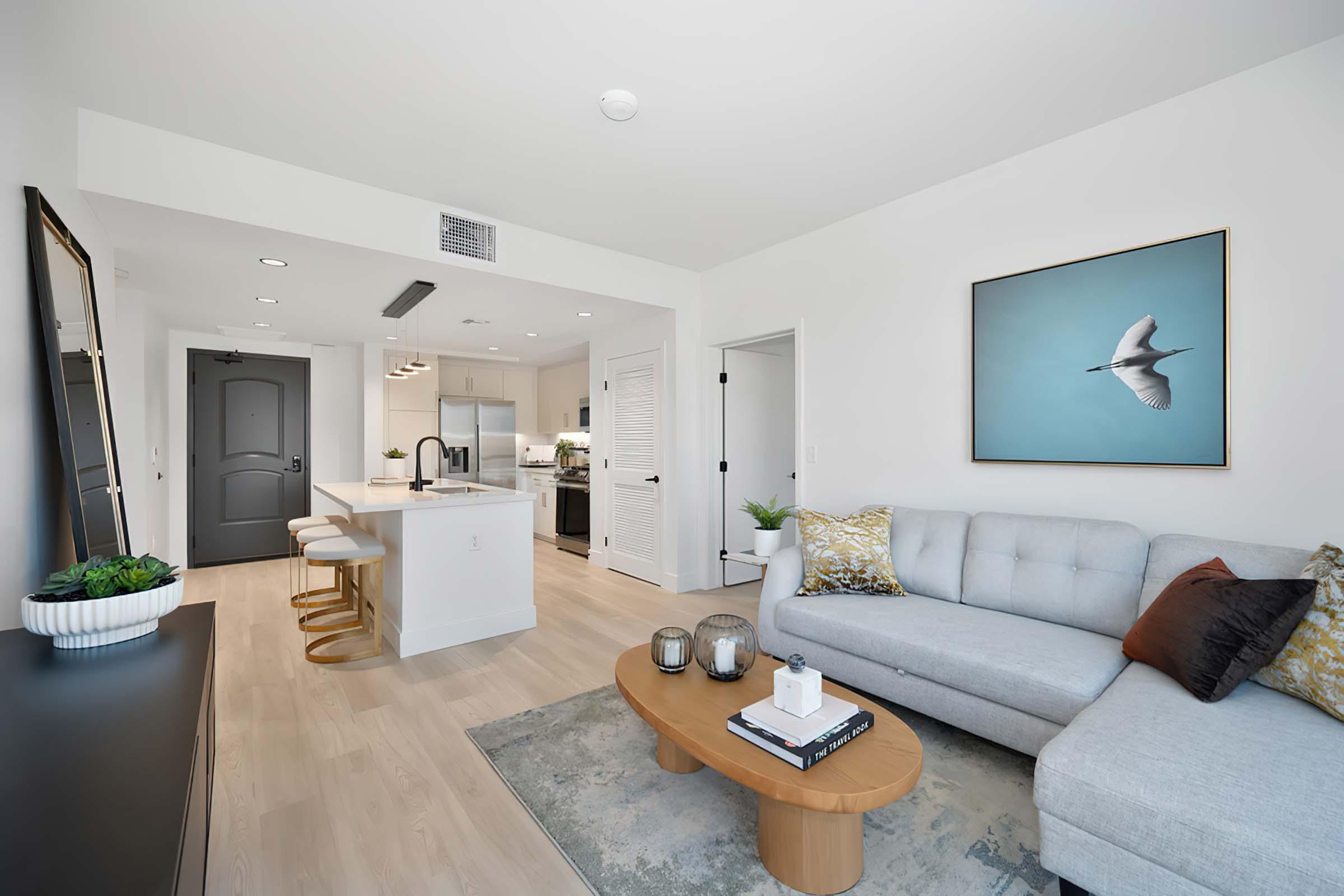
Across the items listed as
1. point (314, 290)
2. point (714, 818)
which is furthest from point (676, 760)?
point (314, 290)

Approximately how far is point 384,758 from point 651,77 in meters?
2.82

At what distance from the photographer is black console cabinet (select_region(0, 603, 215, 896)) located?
1.98 feet

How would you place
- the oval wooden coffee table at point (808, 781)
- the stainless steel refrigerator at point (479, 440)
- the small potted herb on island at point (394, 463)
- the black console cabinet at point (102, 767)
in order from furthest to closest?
the stainless steel refrigerator at point (479, 440) < the small potted herb on island at point (394, 463) < the oval wooden coffee table at point (808, 781) < the black console cabinet at point (102, 767)

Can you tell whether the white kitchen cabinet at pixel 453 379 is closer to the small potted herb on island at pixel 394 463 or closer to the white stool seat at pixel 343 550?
the small potted herb on island at pixel 394 463

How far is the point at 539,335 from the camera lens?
5.80m

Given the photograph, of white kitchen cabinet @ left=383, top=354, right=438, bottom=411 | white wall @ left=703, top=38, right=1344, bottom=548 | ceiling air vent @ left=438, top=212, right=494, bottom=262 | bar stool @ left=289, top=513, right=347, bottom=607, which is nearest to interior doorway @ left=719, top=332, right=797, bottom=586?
white wall @ left=703, top=38, right=1344, bottom=548

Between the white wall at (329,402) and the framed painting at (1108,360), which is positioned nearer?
the framed painting at (1108,360)

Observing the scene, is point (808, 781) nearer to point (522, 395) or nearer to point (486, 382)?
point (486, 382)

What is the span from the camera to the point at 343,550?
326cm

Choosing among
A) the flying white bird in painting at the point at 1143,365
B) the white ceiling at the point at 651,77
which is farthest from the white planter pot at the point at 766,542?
the white ceiling at the point at 651,77

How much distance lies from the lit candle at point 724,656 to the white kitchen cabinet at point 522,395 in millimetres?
6116

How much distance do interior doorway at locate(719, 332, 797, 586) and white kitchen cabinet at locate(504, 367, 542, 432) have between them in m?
3.82

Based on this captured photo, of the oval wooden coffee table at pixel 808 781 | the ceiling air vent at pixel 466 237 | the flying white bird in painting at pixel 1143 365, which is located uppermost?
the ceiling air vent at pixel 466 237

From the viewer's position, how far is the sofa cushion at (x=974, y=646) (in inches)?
77.6
